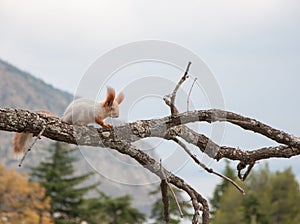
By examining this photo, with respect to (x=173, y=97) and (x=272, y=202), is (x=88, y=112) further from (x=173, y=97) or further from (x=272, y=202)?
(x=272, y=202)

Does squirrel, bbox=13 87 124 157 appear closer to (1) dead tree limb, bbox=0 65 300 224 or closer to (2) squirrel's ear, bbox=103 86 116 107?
(2) squirrel's ear, bbox=103 86 116 107

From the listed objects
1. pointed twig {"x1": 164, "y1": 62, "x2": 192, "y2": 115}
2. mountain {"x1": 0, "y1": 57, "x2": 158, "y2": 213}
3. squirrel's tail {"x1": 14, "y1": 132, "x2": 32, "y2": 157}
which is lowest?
mountain {"x1": 0, "y1": 57, "x2": 158, "y2": 213}

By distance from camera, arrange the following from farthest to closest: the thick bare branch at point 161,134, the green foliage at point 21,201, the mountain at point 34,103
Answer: the mountain at point 34,103 < the green foliage at point 21,201 < the thick bare branch at point 161,134

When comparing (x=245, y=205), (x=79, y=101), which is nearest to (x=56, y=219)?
(x=245, y=205)

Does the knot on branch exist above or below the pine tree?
above

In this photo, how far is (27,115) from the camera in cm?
230

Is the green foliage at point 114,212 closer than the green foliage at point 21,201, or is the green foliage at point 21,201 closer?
the green foliage at point 21,201

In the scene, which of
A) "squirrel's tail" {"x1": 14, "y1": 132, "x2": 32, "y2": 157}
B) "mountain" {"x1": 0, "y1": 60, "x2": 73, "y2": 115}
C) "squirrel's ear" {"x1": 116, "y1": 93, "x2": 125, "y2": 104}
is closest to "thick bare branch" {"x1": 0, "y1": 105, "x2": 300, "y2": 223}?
"squirrel's ear" {"x1": 116, "y1": 93, "x2": 125, "y2": 104}

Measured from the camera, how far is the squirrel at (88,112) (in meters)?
2.93

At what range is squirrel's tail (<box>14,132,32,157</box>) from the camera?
3074 mm

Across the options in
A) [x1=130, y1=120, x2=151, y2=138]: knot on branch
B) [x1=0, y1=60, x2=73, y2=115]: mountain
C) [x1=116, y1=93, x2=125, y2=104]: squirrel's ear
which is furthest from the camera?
[x1=0, y1=60, x2=73, y2=115]: mountain

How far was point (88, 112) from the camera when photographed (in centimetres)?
299

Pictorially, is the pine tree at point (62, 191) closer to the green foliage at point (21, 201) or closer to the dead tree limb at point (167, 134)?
the green foliage at point (21, 201)

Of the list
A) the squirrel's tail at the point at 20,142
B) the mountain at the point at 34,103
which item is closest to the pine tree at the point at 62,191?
the squirrel's tail at the point at 20,142
